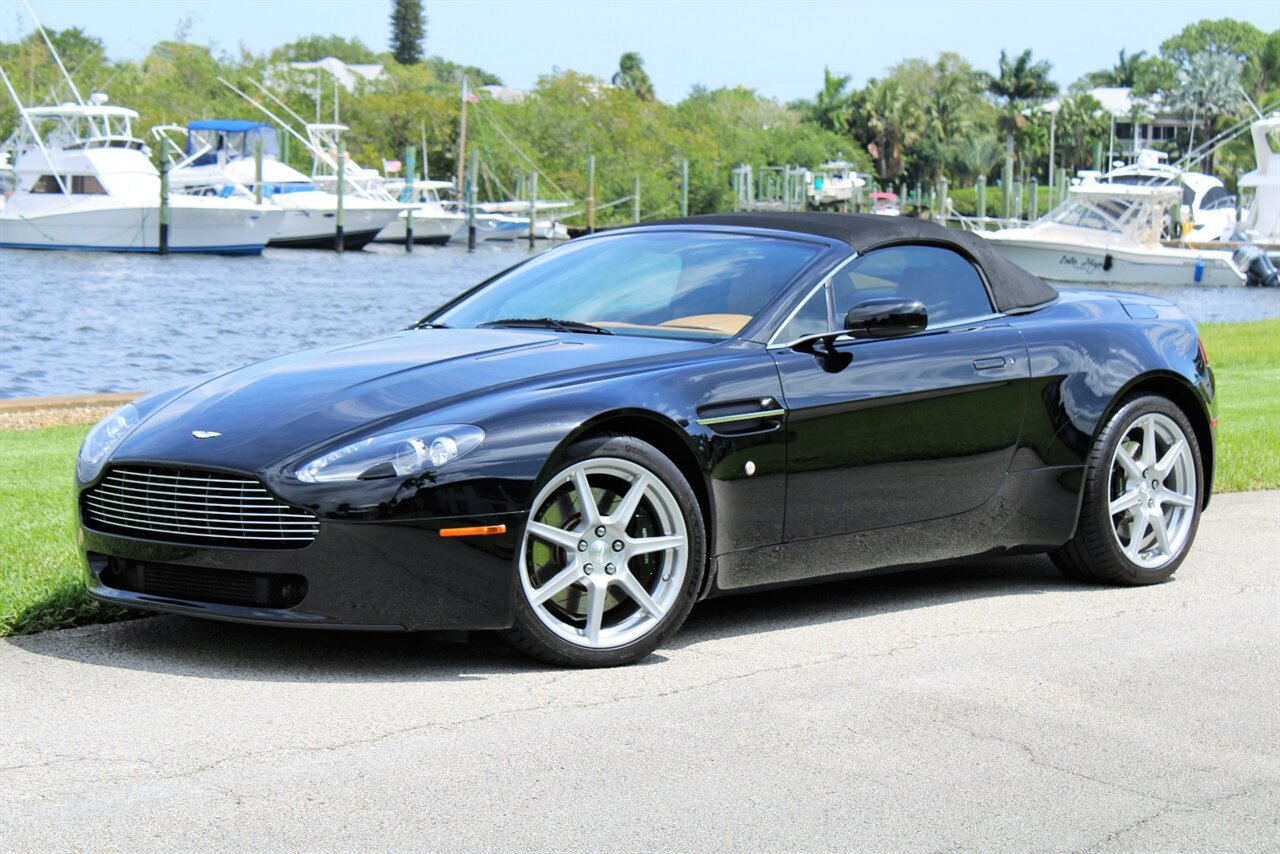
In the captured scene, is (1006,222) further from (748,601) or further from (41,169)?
(748,601)

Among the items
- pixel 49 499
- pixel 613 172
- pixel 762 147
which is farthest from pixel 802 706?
pixel 762 147

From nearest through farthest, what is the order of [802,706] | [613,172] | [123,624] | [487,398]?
[802,706], [487,398], [123,624], [613,172]

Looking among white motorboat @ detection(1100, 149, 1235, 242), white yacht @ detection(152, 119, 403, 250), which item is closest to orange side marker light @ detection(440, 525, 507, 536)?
white motorboat @ detection(1100, 149, 1235, 242)

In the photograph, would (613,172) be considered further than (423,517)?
Yes

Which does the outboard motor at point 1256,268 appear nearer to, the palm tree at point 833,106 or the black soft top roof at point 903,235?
the black soft top roof at point 903,235

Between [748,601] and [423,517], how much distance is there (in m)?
1.94

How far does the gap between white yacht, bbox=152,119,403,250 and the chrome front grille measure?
60683 mm

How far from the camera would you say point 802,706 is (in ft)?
16.1

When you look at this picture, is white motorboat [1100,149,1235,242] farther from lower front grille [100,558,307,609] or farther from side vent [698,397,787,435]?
lower front grille [100,558,307,609]

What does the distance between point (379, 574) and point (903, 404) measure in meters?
2.09

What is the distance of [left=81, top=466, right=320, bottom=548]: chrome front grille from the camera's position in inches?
196

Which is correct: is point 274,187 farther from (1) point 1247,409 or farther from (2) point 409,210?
(1) point 1247,409

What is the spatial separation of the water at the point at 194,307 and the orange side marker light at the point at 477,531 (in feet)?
31.0

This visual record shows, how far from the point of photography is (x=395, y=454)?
5.02m
